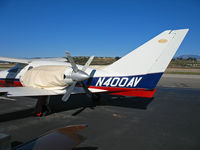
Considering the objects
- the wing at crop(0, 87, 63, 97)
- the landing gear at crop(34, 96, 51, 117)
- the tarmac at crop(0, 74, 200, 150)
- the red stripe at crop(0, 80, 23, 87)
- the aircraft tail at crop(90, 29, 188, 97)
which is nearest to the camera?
the tarmac at crop(0, 74, 200, 150)

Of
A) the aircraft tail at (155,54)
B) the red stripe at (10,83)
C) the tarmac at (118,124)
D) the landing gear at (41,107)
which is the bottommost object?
the tarmac at (118,124)

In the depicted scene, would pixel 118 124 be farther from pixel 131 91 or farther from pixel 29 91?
pixel 29 91

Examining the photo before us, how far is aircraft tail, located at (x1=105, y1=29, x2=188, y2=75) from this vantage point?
8.36 m

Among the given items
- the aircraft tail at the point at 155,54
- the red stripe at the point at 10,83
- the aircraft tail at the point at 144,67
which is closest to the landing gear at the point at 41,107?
the red stripe at the point at 10,83

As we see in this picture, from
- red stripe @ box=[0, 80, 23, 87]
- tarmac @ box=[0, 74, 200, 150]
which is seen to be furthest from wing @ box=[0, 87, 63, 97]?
red stripe @ box=[0, 80, 23, 87]

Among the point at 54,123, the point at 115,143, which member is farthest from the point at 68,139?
the point at 54,123

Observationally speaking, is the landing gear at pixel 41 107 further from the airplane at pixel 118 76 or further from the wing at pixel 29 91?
the wing at pixel 29 91

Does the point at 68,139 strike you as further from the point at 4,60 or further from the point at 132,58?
the point at 4,60

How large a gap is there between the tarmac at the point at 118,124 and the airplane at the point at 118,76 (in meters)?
1.38

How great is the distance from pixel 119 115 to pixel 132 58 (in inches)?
137

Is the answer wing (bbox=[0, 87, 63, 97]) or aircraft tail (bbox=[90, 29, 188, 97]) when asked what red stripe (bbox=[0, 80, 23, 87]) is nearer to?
wing (bbox=[0, 87, 63, 97])

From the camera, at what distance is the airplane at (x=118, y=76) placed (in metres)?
8.47

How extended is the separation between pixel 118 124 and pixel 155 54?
13.6 feet

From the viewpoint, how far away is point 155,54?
8625 mm
